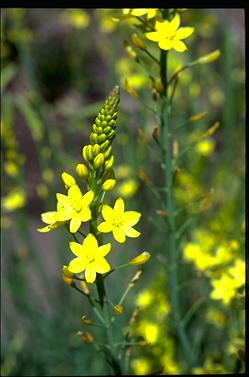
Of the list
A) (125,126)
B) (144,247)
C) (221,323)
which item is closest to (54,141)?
(125,126)

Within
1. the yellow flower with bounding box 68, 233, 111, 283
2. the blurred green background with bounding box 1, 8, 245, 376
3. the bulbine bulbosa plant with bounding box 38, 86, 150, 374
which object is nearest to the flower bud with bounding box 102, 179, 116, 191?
the bulbine bulbosa plant with bounding box 38, 86, 150, 374

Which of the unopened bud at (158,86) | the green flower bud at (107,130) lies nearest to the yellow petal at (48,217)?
the green flower bud at (107,130)

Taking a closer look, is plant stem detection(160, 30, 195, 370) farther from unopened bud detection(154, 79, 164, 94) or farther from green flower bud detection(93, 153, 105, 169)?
green flower bud detection(93, 153, 105, 169)

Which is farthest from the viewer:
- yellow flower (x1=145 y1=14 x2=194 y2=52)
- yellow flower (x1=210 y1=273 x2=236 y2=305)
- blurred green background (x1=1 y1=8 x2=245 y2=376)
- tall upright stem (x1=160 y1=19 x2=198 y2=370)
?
blurred green background (x1=1 y1=8 x2=245 y2=376)

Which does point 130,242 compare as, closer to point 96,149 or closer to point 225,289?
point 225,289

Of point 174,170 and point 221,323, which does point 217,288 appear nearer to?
point 174,170

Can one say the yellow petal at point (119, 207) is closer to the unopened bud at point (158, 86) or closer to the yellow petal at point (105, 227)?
the yellow petal at point (105, 227)

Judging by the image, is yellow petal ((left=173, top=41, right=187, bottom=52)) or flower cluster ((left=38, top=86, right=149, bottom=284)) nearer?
flower cluster ((left=38, top=86, right=149, bottom=284))
